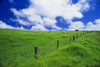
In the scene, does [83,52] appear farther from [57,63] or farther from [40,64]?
[40,64]

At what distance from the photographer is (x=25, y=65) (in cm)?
794

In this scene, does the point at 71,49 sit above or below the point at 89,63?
above

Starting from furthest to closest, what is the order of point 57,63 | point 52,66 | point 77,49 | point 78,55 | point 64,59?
point 77,49, point 78,55, point 64,59, point 57,63, point 52,66

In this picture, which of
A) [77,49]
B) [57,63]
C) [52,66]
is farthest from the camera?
[77,49]

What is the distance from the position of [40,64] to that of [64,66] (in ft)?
7.74

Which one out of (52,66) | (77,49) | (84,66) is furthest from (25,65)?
(77,49)

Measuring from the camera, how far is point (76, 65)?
8125mm

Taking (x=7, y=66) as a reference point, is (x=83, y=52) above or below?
above

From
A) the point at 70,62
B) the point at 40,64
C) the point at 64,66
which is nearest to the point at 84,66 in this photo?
the point at 70,62

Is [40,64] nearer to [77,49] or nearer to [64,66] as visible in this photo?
[64,66]

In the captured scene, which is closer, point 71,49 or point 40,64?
point 40,64

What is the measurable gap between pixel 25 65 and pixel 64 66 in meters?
3.84

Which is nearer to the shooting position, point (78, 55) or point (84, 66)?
point (84, 66)

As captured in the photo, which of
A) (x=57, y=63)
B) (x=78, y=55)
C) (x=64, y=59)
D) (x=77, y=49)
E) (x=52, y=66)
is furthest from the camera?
(x=77, y=49)
